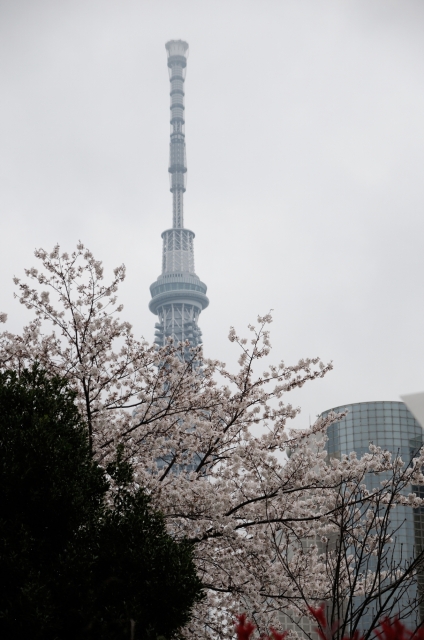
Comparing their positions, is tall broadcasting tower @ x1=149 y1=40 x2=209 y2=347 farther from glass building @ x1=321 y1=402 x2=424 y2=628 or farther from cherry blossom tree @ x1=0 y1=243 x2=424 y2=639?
cherry blossom tree @ x1=0 y1=243 x2=424 y2=639

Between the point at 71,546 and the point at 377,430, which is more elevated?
the point at 377,430

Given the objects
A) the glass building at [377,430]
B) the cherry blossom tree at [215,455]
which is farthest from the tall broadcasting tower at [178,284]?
the cherry blossom tree at [215,455]

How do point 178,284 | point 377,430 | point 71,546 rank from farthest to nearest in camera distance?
1. point 178,284
2. point 377,430
3. point 71,546

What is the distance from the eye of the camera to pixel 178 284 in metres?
130

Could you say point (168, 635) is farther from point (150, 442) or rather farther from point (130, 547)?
point (150, 442)

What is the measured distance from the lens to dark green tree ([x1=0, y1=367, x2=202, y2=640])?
334 inches

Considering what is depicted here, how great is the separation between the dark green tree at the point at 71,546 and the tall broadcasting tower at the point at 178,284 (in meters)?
108

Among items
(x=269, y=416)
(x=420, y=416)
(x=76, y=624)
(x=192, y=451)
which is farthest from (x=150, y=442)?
(x=420, y=416)

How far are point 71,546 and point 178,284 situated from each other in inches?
4802

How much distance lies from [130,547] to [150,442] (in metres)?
2.95

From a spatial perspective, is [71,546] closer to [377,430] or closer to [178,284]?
[377,430]

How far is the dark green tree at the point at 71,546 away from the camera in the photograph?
8477 millimetres

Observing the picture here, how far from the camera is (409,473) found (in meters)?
10.8

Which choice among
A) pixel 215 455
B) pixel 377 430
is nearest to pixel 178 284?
pixel 377 430
